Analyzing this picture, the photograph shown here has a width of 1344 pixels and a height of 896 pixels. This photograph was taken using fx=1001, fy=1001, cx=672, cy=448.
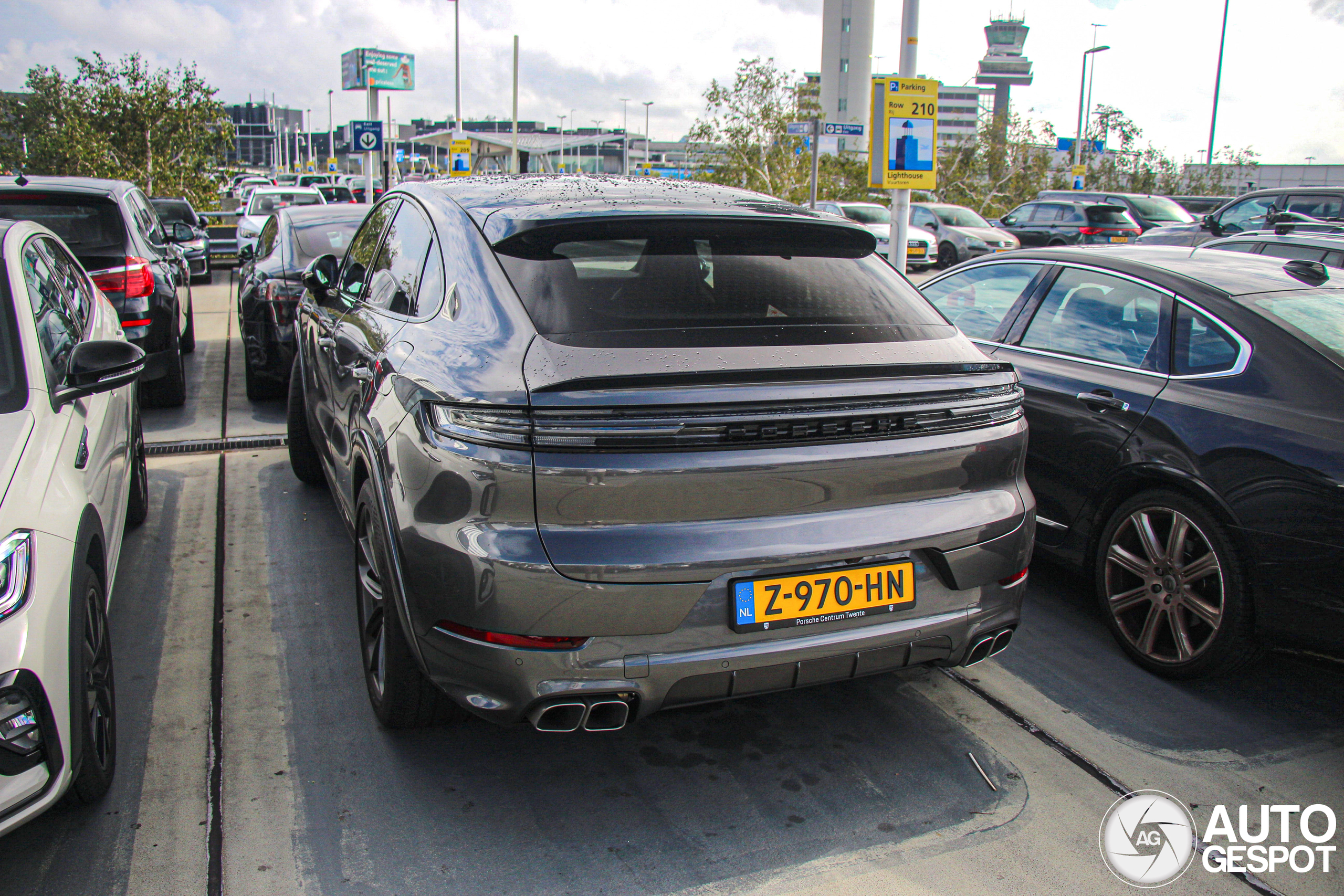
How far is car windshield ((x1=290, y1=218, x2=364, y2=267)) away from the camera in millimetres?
7629

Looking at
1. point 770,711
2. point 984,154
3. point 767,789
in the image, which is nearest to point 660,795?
point 767,789

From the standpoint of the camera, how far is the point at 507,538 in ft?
7.66

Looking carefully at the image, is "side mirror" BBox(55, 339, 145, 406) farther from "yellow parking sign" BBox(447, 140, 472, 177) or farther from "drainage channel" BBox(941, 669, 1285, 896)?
"yellow parking sign" BBox(447, 140, 472, 177)

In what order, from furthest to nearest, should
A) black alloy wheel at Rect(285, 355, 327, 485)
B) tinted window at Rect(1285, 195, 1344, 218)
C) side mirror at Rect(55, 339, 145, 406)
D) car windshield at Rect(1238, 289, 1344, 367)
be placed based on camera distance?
tinted window at Rect(1285, 195, 1344, 218)
black alloy wheel at Rect(285, 355, 327, 485)
car windshield at Rect(1238, 289, 1344, 367)
side mirror at Rect(55, 339, 145, 406)

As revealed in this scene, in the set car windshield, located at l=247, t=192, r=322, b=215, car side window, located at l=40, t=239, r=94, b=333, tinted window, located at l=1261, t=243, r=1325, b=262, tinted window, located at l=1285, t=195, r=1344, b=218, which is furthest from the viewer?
car windshield, located at l=247, t=192, r=322, b=215

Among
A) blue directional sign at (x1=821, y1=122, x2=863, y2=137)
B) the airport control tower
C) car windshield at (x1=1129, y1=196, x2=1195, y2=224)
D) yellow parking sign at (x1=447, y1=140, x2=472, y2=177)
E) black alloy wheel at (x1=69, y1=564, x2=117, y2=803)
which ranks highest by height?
the airport control tower

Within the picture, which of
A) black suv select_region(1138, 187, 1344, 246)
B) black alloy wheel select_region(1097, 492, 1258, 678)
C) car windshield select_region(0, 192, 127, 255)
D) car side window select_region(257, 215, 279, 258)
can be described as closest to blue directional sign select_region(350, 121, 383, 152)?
car side window select_region(257, 215, 279, 258)

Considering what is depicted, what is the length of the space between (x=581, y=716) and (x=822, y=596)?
66 cm

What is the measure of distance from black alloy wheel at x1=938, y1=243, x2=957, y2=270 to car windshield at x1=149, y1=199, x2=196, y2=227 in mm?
15641

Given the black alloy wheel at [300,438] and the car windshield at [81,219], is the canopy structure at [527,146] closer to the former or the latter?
the car windshield at [81,219]

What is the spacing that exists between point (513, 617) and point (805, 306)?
120 centimetres

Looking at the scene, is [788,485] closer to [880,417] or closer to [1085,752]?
[880,417]

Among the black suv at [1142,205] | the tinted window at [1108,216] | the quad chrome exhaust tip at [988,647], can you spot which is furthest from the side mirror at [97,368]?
the black suv at [1142,205]

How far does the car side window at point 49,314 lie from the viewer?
3.17 metres
